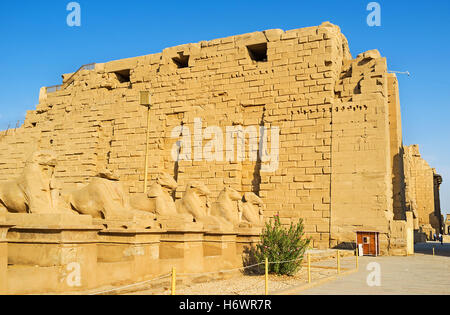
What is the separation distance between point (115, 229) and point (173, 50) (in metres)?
13.0

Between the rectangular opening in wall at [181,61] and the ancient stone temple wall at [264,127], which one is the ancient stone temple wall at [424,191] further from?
the rectangular opening in wall at [181,61]

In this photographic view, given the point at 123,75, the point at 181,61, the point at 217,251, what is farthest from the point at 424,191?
the point at 217,251

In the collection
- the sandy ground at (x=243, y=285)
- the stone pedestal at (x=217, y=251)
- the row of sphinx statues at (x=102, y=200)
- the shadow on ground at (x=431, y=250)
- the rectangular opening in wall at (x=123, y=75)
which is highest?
the rectangular opening in wall at (x=123, y=75)

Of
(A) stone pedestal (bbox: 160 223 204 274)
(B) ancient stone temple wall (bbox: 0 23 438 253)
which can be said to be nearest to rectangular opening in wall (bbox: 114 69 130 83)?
(B) ancient stone temple wall (bbox: 0 23 438 253)

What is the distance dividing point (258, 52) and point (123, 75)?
266 inches

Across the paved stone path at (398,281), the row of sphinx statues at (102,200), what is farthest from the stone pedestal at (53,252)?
the paved stone path at (398,281)

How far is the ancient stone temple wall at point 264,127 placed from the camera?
48.8ft

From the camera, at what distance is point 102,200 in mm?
7996

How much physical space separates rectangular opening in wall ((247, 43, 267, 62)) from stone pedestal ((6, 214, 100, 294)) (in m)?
12.7

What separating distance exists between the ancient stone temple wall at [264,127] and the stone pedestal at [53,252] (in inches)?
388

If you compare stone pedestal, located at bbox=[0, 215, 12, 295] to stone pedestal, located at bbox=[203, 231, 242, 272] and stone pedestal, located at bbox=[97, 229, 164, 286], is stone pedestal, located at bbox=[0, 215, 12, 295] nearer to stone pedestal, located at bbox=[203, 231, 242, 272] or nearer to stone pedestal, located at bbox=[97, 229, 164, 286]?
stone pedestal, located at bbox=[97, 229, 164, 286]

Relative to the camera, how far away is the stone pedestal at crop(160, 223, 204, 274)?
27.5ft

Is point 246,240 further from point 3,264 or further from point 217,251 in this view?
point 3,264
